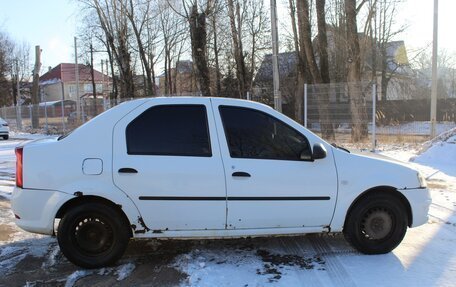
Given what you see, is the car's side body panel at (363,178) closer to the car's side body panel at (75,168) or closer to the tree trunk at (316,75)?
the car's side body panel at (75,168)

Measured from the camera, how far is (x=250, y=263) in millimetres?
5031

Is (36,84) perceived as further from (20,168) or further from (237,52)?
(20,168)

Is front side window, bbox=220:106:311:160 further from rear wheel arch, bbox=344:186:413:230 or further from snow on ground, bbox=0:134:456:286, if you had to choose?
snow on ground, bbox=0:134:456:286

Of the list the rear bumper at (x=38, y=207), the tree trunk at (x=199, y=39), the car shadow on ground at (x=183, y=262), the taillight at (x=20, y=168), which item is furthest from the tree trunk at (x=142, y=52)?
the rear bumper at (x=38, y=207)

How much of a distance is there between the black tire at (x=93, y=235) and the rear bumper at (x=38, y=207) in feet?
0.45

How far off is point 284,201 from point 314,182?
Answer: 38cm

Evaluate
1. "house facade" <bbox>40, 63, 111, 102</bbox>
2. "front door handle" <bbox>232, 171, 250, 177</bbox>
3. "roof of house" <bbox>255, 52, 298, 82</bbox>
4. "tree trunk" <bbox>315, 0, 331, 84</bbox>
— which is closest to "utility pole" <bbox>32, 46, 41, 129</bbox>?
"roof of house" <bbox>255, 52, 298, 82</bbox>

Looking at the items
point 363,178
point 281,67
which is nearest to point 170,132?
point 363,178

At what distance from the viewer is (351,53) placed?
19594 millimetres

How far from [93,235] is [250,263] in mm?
1672

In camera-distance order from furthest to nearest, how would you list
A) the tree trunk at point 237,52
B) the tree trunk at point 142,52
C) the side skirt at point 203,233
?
the tree trunk at point 142,52 → the tree trunk at point 237,52 → the side skirt at point 203,233

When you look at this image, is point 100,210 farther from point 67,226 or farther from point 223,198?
point 223,198

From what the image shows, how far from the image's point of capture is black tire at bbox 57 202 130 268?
Answer: 4.86 meters

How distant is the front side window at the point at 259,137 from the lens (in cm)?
504
